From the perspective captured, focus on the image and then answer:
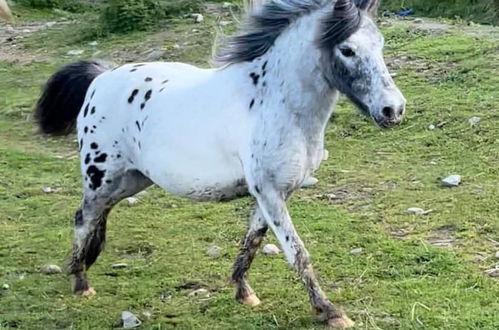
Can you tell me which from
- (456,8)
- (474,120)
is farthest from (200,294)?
(456,8)

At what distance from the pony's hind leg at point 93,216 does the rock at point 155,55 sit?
6163 millimetres

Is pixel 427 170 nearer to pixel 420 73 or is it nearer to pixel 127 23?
pixel 420 73

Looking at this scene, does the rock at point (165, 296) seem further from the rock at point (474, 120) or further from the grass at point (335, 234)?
the rock at point (474, 120)

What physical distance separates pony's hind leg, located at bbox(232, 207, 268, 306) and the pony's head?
0.92 m

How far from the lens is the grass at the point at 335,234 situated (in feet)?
15.9

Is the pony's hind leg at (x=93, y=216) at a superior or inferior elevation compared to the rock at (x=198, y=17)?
superior

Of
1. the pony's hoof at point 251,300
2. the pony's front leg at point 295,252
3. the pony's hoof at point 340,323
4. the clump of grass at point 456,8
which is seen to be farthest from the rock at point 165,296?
the clump of grass at point 456,8

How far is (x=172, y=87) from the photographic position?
499 cm

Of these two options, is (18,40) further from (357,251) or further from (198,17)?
(357,251)

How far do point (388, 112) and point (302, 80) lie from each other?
54cm

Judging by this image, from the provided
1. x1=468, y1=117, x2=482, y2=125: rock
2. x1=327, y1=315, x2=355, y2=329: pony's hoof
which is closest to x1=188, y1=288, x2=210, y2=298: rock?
x1=327, y1=315, x2=355, y2=329: pony's hoof

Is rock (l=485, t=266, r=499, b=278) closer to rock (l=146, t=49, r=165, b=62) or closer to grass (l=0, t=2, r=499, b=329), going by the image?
grass (l=0, t=2, r=499, b=329)

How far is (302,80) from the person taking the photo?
4.51 m

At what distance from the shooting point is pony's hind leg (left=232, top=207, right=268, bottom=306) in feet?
16.2
